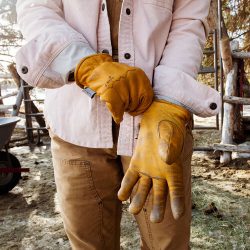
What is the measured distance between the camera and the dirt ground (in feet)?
8.64

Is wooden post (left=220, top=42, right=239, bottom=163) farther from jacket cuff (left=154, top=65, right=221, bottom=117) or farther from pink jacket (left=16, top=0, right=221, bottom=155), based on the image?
jacket cuff (left=154, top=65, right=221, bottom=117)

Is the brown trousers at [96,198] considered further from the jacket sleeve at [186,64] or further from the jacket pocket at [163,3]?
the jacket pocket at [163,3]

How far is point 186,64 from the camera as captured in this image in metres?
1.27

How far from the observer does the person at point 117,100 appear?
1.05m

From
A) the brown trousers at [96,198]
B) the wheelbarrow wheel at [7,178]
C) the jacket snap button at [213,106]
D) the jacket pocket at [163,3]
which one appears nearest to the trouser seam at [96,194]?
the brown trousers at [96,198]

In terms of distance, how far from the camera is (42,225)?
2.96 meters

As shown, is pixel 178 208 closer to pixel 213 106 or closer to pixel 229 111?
pixel 213 106

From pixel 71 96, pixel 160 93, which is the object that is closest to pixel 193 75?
pixel 160 93

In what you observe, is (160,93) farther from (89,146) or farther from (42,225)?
(42,225)

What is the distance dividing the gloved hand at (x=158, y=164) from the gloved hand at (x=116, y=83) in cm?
7

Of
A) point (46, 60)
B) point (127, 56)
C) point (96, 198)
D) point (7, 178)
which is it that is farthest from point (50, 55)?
point (7, 178)

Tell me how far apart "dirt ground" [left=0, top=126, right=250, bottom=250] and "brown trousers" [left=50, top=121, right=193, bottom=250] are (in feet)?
4.14

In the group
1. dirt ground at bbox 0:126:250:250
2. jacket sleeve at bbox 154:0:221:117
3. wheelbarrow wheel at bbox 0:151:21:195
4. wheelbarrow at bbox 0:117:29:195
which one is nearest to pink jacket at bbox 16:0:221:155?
jacket sleeve at bbox 154:0:221:117

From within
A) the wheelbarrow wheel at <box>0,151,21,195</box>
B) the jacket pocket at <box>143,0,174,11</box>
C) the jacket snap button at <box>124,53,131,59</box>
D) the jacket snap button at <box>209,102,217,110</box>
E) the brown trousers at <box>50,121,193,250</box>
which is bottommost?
the wheelbarrow wheel at <box>0,151,21,195</box>
